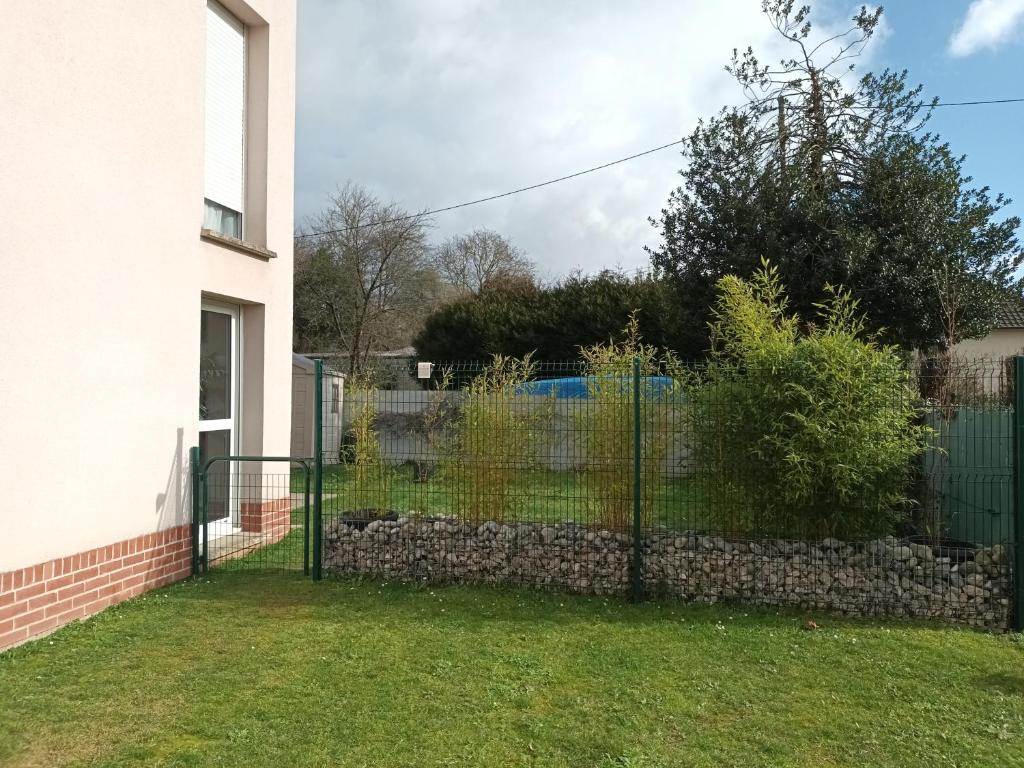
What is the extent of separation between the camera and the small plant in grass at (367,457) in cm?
680

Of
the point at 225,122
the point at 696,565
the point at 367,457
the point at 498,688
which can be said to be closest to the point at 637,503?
the point at 696,565

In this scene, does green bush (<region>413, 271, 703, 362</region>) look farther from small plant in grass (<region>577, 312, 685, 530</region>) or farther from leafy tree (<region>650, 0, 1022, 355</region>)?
small plant in grass (<region>577, 312, 685, 530</region>)

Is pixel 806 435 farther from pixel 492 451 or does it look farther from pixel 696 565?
pixel 492 451

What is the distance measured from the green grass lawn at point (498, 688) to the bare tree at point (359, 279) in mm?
19481

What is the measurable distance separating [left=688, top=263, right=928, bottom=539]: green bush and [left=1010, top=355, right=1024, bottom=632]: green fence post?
1.97 feet

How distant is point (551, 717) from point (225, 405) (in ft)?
15.4

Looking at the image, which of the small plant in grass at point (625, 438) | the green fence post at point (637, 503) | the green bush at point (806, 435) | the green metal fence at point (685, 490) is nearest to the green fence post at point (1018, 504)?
the green metal fence at point (685, 490)

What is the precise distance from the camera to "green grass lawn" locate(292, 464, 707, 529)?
6.16 metres

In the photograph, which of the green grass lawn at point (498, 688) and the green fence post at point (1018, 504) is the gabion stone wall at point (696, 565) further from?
the green grass lawn at point (498, 688)

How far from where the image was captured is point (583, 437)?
250 inches

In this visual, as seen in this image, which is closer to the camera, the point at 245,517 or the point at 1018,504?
the point at 1018,504

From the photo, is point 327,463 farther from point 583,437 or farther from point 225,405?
point 583,437

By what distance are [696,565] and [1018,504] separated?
89.2 inches

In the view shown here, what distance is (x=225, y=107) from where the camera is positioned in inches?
283
